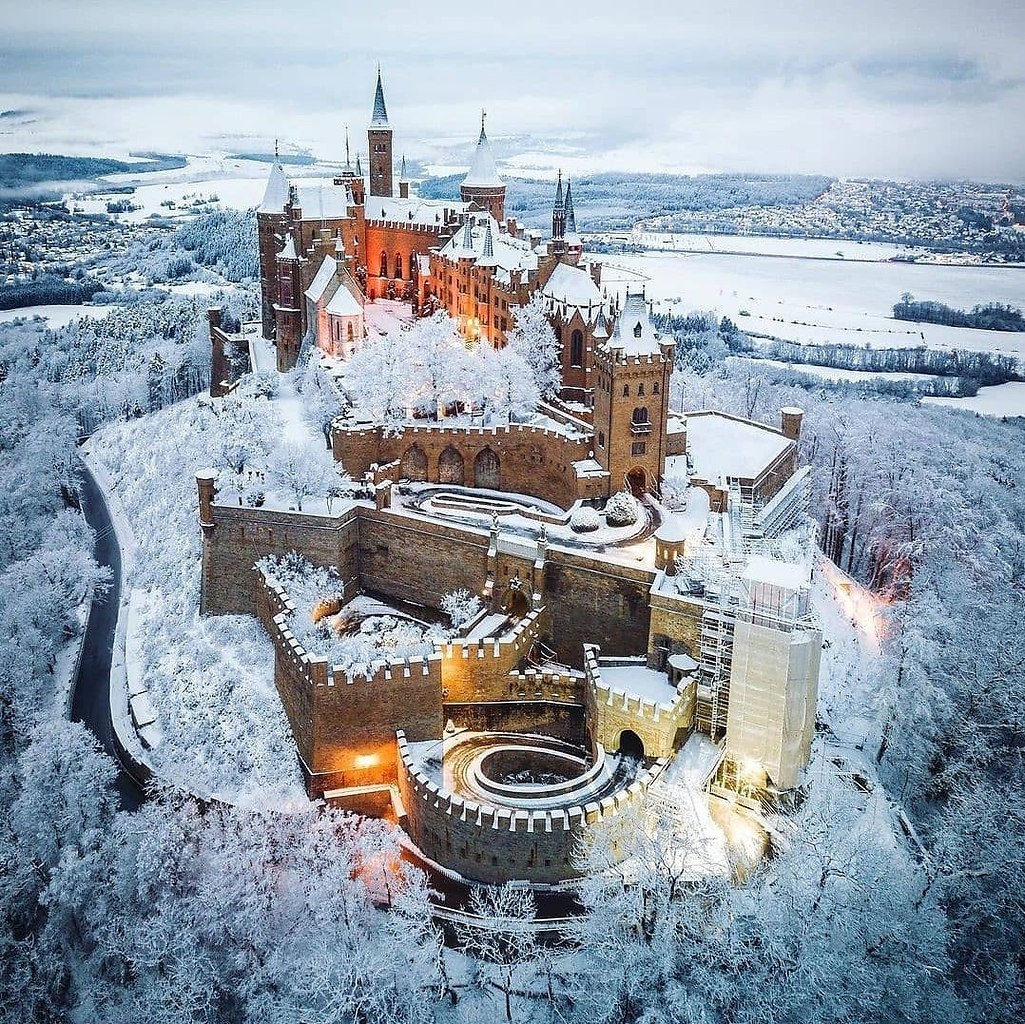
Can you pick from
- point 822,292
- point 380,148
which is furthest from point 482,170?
point 822,292

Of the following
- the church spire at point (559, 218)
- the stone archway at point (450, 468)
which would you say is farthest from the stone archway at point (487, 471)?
the church spire at point (559, 218)

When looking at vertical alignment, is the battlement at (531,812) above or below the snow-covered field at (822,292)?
below

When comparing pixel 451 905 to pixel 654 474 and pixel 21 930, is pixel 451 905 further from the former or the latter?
pixel 654 474

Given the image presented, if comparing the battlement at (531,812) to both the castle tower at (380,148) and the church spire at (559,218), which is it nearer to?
the church spire at (559,218)

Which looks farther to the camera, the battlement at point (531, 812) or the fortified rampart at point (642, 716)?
the fortified rampart at point (642, 716)

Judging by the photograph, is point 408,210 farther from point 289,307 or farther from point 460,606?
point 460,606

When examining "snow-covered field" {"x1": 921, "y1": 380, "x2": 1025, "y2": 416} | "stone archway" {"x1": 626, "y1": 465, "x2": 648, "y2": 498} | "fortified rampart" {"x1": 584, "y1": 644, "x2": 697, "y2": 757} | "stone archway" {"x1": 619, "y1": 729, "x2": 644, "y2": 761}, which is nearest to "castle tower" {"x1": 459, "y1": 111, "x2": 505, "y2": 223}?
"stone archway" {"x1": 626, "y1": 465, "x2": 648, "y2": 498}

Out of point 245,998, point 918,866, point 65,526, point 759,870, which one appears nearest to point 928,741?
point 918,866
